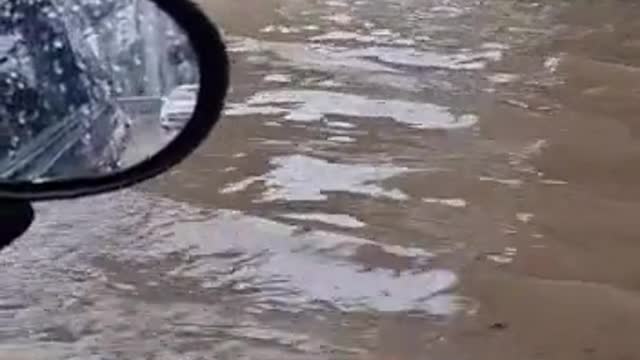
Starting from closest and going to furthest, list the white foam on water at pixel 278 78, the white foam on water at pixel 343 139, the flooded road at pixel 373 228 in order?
the flooded road at pixel 373 228, the white foam on water at pixel 343 139, the white foam on water at pixel 278 78

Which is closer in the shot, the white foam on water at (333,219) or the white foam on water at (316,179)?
the white foam on water at (333,219)

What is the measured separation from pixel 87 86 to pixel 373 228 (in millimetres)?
1084

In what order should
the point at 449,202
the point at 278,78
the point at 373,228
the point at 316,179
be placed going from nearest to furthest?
the point at 373,228, the point at 449,202, the point at 316,179, the point at 278,78

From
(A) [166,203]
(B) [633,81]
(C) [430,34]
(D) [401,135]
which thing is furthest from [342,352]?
(C) [430,34]

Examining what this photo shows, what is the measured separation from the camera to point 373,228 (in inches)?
99.6

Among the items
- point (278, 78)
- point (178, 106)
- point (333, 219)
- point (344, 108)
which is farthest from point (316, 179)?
point (178, 106)

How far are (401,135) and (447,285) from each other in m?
0.72

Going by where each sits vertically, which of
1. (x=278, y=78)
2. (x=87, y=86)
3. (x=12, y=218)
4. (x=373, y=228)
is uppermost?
(x=87, y=86)

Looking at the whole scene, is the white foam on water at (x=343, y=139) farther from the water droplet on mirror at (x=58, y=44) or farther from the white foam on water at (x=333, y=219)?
the water droplet on mirror at (x=58, y=44)

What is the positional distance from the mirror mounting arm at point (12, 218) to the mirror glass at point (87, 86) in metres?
0.03

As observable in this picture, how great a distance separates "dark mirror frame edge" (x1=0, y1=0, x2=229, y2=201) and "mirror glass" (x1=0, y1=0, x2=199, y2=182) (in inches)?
0.4

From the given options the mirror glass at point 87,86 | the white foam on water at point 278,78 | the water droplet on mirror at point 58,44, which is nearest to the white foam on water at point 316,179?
the white foam on water at point 278,78

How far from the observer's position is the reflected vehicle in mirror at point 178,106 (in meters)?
1.43

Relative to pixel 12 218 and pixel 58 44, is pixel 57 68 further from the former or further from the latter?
pixel 12 218
